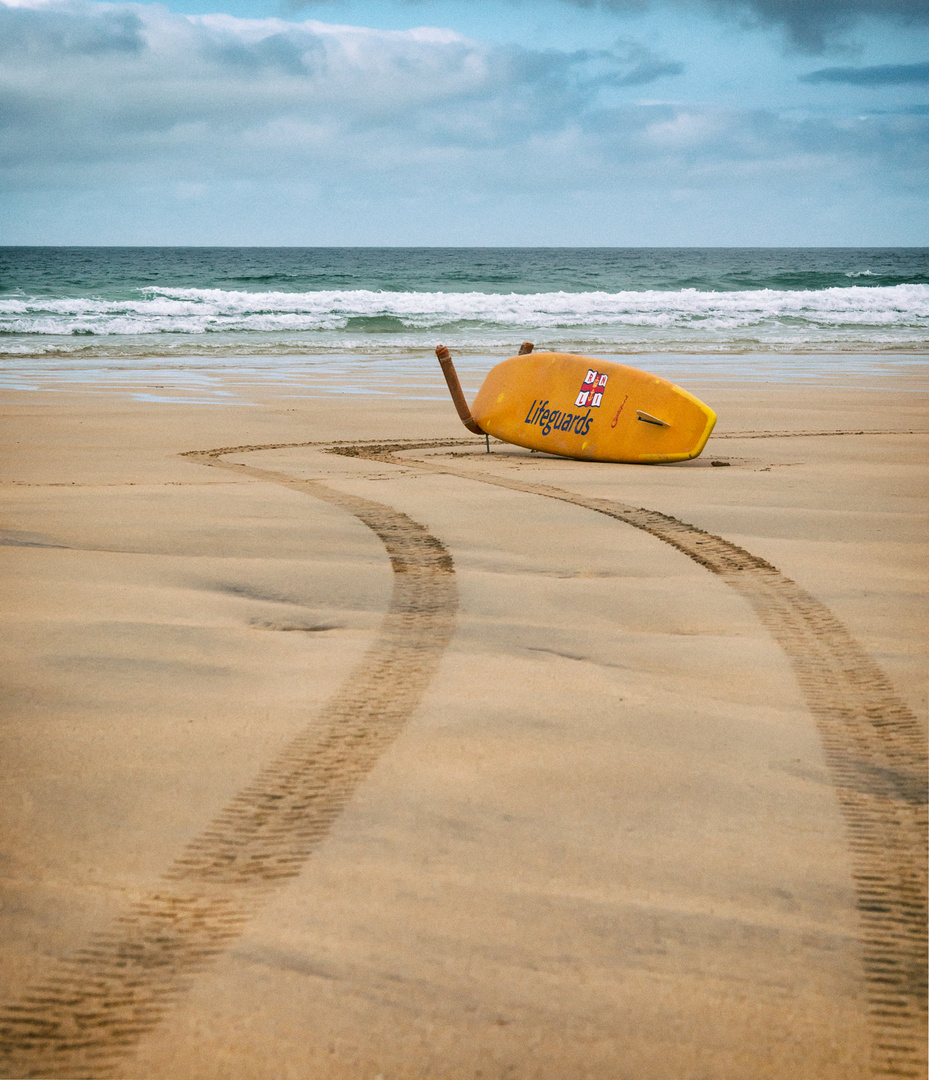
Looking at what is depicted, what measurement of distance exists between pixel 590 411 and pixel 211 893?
4206mm

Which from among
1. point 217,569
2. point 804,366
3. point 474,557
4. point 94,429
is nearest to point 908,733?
point 474,557

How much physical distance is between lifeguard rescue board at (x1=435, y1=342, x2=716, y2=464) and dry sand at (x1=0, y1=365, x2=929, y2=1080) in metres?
1.67

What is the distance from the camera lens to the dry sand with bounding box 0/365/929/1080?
119 centimetres

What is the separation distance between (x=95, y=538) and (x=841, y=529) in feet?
9.31

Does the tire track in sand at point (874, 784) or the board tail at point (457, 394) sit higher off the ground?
the board tail at point (457, 394)

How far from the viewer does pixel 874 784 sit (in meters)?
1.74

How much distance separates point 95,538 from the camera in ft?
10.7

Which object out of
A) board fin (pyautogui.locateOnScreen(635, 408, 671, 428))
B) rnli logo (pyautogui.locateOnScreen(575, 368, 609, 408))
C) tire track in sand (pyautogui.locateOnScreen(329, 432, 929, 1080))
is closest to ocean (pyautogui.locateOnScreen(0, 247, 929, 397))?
rnli logo (pyautogui.locateOnScreen(575, 368, 609, 408))

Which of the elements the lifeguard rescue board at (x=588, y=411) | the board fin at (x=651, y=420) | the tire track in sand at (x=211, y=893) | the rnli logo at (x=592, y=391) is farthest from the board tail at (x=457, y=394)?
the tire track in sand at (x=211, y=893)

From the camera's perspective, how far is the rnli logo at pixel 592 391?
5246 mm

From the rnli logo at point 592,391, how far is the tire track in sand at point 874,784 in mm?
2157

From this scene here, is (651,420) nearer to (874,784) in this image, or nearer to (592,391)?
(592,391)

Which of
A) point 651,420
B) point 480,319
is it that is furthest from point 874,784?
point 480,319

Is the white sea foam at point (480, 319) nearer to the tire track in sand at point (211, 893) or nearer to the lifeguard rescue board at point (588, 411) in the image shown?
the lifeguard rescue board at point (588, 411)
